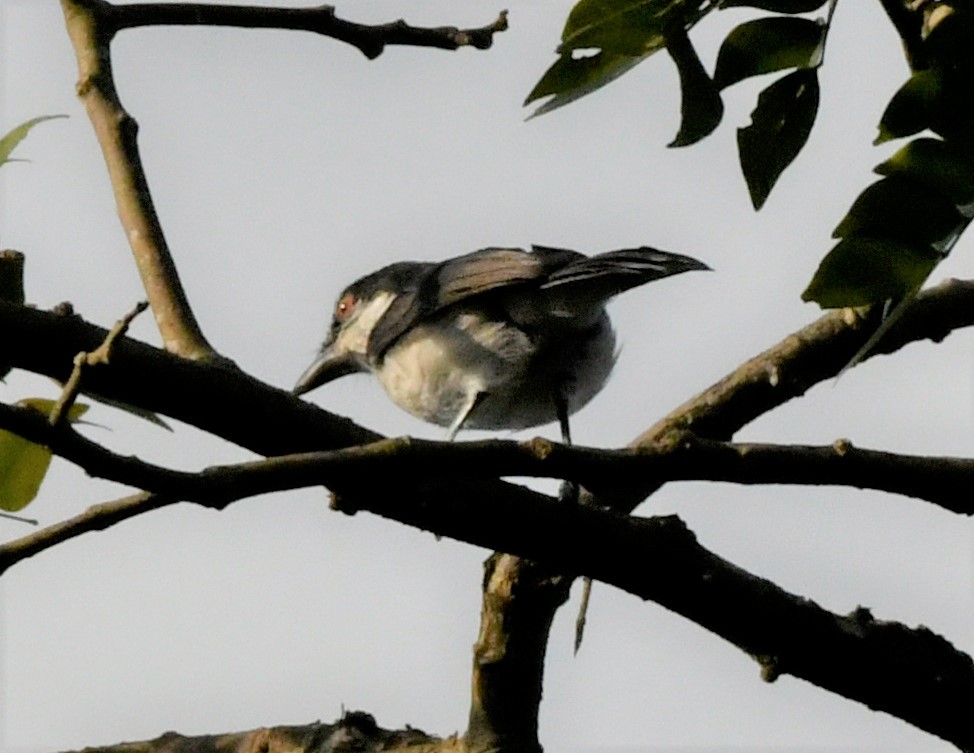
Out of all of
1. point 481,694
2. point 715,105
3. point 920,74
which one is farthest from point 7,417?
point 481,694

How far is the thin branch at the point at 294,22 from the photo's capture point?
2936 mm

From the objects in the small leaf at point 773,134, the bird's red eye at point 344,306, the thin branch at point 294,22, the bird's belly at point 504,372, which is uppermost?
the bird's red eye at point 344,306

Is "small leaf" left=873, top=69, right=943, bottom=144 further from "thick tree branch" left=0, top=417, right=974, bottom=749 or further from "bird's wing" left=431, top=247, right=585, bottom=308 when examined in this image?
"bird's wing" left=431, top=247, right=585, bottom=308

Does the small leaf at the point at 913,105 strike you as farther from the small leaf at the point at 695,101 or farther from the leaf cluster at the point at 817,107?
the small leaf at the point at 695,101

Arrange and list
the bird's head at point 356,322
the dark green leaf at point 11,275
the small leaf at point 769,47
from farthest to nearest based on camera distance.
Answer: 1. the bird's head at point 356,322
2. the dark green leaf at point 11,275
3. the small leaf at point 769,47

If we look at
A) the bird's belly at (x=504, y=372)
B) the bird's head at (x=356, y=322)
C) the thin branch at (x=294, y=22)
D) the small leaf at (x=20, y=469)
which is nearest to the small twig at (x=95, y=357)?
the small leaf at (x=20, y=469)

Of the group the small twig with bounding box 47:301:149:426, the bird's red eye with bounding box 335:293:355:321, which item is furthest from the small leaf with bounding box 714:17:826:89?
the bird's red eye with bounding box 335:293:355:321

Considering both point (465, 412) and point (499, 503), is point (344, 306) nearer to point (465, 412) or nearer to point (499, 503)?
point (465, 412)

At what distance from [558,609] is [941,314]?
2.71ft

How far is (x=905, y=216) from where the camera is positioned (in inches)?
59.6

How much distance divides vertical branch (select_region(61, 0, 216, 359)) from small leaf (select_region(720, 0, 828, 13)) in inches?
35.6

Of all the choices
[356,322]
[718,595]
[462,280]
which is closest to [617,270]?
[462,280]

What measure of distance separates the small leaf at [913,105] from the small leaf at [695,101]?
0.88 feet

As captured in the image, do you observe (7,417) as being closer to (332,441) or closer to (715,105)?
(332,441)
